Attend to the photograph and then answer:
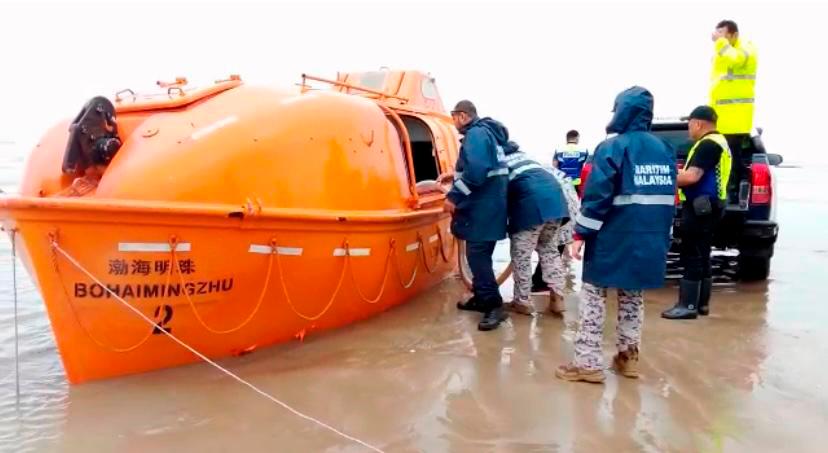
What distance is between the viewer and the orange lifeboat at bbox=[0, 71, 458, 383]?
12.6 ft

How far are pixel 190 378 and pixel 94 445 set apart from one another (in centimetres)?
90

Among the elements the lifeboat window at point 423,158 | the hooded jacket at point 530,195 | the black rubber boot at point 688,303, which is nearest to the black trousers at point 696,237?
the black rubber boot at point 688,303

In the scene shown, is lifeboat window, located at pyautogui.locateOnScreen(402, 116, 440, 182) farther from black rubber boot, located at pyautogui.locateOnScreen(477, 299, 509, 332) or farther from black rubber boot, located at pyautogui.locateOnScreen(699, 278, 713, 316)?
black rubber boot, located at pyautogui.locateOnScreen(699, 278, 713, 316)

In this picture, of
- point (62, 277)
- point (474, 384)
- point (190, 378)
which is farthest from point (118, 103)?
point (474, 384)

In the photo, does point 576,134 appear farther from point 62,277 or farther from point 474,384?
point 62,277

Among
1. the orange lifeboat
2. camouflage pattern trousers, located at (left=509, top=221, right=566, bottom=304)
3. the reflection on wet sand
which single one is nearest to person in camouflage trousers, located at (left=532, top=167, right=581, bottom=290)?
camouflage pattern trousers, located at (left=509, top=221, right=566, bottom=304)

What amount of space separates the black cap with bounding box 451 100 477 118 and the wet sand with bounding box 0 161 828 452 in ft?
5.67

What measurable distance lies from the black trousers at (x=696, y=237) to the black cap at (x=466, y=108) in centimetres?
195

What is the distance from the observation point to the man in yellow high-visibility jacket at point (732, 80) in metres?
6.29

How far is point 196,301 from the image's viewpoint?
4.21 meters

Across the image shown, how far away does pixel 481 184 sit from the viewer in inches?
200

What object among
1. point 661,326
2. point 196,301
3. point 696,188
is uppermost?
point 696,188

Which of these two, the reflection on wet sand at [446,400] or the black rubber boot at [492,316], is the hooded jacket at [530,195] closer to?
the black rubber boot at [492,316]

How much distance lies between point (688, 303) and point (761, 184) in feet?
5.43
